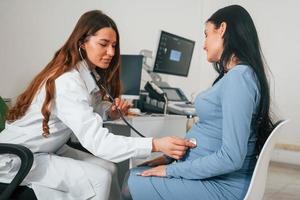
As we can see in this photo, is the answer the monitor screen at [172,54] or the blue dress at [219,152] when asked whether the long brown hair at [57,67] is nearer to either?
the blue dress at [219,152]

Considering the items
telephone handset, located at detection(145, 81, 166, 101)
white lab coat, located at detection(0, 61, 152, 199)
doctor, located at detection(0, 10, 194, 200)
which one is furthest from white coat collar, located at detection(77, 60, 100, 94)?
telephone handset, located at detection(145, 81, 166, 101)

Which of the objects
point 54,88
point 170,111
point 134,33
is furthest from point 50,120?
point 134,33

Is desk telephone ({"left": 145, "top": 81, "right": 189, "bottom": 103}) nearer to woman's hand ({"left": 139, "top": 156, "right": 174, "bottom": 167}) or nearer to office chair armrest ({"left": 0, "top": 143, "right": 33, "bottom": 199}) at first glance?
woman's hand ({"left": 139, "top": 156, "right": 174, "bottom": 167})

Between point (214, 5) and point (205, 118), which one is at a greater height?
point (214, 5)

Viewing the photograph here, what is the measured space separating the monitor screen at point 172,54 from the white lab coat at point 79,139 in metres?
1.36

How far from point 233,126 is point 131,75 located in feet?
4.88

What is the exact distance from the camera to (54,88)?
122cm

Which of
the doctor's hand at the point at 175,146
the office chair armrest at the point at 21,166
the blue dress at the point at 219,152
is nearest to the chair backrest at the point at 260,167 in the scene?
the blue dress at the point at 219,152

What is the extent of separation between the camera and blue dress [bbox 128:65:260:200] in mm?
1012

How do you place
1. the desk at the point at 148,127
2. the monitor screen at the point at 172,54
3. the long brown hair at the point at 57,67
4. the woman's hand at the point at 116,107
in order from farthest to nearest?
the monitor screen at the point at 172,54, the desk at the point at 148,127, the woman's hand at the point at 116,107, the long brown hair at the point at 57,67

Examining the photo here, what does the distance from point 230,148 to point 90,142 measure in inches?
18.8

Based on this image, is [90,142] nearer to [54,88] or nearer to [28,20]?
[54,88]

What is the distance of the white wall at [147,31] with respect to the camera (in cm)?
Result: 255

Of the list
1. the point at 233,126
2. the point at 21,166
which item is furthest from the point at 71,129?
the point at 233,126
